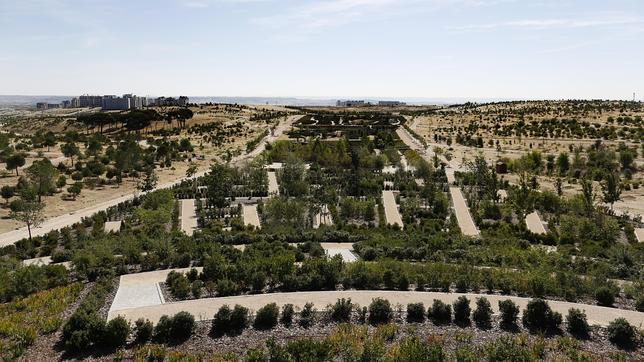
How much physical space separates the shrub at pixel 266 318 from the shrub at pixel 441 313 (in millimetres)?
5689

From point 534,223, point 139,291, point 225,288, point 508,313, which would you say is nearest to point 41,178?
point 139,291

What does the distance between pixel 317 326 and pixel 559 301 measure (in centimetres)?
985

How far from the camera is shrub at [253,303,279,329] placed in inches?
671

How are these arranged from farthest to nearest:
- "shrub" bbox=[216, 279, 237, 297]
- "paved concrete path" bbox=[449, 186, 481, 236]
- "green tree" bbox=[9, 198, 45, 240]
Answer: "paved concrete path" bbox=[449, 186, 481, 236]
"green tree" bbox=[9, 198, 45, 240]
"shrub" bbox=[216, 279, 237, 297]

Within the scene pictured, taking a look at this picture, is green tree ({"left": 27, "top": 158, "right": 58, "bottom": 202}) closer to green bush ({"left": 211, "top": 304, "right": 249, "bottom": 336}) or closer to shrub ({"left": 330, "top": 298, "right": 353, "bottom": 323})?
green bush ({"left": 211, "top": 304, "right": 249, "bottom": 336})

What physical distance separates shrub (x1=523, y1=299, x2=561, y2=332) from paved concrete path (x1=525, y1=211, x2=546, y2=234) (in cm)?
1563

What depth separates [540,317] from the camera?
17.1 metres

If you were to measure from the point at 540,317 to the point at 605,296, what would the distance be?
3.86 meters

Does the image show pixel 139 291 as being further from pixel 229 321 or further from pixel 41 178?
pixel 41 178

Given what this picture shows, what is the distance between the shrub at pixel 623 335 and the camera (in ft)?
52.0

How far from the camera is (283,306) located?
18.3 meters

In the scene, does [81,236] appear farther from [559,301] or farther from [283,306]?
[559,301]

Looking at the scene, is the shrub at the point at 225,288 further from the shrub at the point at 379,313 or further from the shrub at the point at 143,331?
the shrub at the point at 379,313

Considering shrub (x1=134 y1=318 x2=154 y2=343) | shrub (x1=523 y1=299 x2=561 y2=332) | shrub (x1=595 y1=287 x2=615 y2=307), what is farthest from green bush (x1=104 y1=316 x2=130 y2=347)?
shrub (x1=595 y1=287 x2=615 y2=307)
